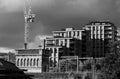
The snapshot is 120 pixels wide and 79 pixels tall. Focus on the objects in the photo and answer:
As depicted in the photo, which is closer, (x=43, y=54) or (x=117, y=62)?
(x=117, y=62)

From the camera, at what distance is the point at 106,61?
277 ft

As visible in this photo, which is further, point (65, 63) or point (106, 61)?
point (65, 63)

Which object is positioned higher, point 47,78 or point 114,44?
point 114,44

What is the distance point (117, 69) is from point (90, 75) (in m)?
55.5

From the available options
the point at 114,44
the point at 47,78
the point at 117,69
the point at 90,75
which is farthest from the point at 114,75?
the point at 47,78

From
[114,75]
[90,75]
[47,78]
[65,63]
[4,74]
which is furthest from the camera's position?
[65,63]

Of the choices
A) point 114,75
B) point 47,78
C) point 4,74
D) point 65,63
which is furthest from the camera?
point 65,63

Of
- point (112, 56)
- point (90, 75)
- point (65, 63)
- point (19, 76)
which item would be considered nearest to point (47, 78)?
point (90, 75)

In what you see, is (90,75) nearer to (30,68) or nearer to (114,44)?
(114,44)

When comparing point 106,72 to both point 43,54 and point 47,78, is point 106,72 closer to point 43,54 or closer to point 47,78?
point 47,78

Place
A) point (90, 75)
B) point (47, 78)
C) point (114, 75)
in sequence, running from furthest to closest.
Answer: point (47, 78) < point (90, 75) < point (114, 75)

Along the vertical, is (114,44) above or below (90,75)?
above

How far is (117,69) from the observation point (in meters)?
83.2

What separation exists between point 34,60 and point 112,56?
386 feet
